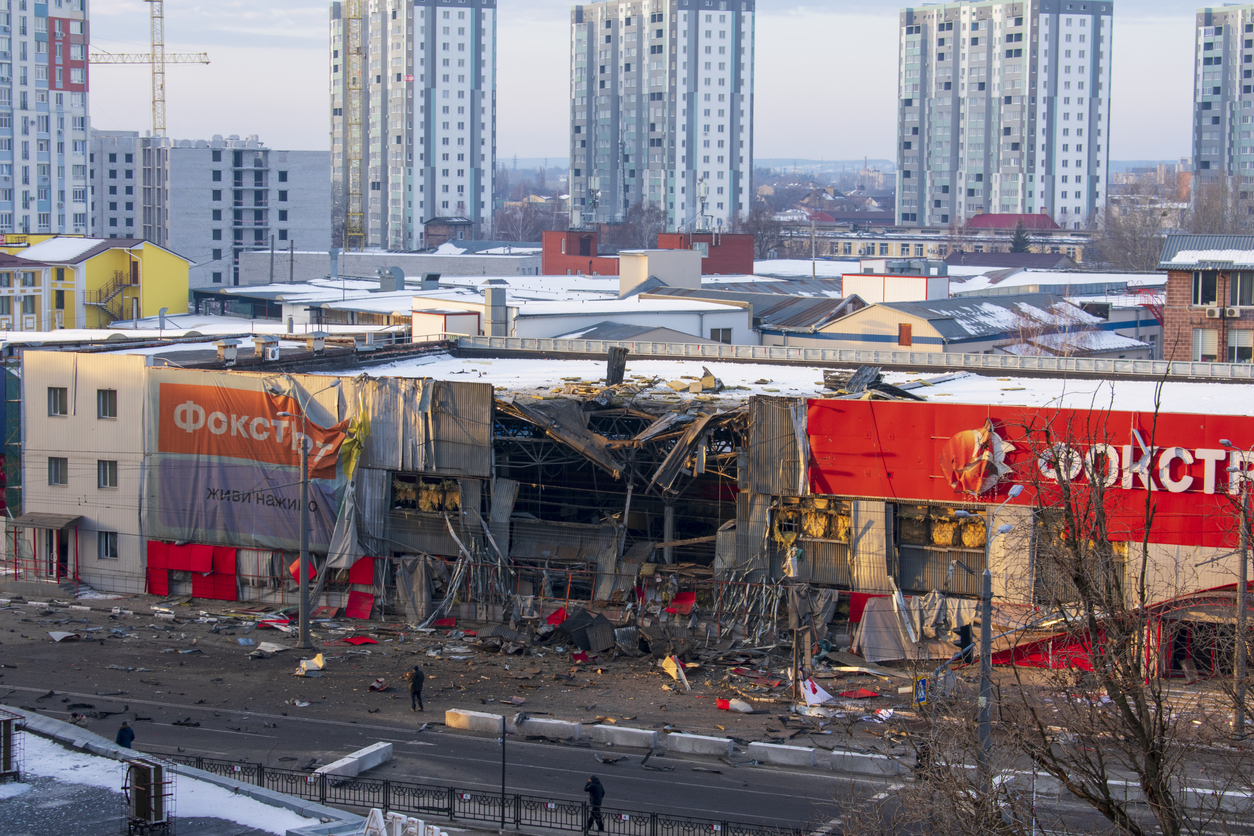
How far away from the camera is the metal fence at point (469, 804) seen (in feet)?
59.8

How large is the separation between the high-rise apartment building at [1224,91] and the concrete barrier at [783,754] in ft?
527

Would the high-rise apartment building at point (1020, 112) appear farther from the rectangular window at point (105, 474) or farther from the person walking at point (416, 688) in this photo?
the person walking at point (416, 688)

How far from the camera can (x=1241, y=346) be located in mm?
46938

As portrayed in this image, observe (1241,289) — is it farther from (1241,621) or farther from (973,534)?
(1241,621)

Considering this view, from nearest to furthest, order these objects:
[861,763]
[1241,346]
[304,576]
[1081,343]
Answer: [861,763]
[304,576]
[1241,346]
[1081,343]

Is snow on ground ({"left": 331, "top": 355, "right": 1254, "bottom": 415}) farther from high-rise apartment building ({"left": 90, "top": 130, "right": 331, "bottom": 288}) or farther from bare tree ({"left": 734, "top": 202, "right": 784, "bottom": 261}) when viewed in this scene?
bare tree ({"left": 734, "top": 202, "right": 784, "bottom": 261})

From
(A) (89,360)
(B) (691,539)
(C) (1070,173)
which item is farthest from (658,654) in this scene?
(C) (1070,173)

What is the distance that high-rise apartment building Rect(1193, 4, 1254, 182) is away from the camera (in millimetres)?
167750

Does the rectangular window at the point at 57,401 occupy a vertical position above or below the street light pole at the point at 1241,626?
above

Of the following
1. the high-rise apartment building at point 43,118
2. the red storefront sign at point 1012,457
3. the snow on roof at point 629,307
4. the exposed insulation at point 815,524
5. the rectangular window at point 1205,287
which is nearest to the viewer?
the red storefront sign at point 1012,457

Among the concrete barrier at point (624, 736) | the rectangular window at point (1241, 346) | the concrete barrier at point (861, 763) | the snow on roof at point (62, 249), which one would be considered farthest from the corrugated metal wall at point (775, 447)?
the snow on roof at point (62, 249)

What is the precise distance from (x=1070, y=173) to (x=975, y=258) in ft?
211

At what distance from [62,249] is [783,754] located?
6372 centimetres

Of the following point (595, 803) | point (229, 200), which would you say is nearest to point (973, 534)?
point (595, 803)
